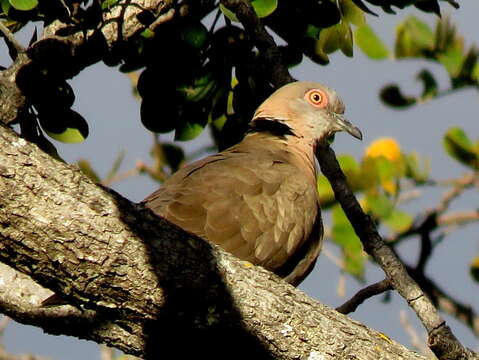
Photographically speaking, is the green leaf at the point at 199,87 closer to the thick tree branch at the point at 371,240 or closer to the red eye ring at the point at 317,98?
the thick tree branch at the point at 371,240

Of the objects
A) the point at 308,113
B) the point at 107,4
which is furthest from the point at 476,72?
the point at 107,4

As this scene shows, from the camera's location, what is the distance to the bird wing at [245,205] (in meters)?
4.89

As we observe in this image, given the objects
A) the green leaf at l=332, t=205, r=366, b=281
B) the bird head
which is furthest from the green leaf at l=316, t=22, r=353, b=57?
the bird head

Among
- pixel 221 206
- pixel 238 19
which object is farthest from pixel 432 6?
pixel 221 206

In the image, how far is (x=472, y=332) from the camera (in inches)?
201

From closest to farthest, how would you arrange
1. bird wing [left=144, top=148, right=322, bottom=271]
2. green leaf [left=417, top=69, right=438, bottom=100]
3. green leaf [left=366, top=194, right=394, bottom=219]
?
bird wing [left=144, top=148, right=322, bottom=271], green leaf [left=366, top=194, right=394, bottom=219], green leaf [left=417, top=69, right=438, bottom=100]

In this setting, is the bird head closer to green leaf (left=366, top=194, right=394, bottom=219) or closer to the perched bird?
the perched bird

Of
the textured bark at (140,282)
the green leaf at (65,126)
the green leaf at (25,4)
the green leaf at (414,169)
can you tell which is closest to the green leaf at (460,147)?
the green leaf at (414,169)

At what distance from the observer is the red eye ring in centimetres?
640

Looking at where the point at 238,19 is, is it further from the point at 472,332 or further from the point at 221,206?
the point at 472,332

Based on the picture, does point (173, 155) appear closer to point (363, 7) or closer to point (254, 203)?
point (254, 203)

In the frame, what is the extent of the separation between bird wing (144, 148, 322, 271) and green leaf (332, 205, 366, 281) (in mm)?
120

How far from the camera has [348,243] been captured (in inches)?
210

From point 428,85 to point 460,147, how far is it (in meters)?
0.38
